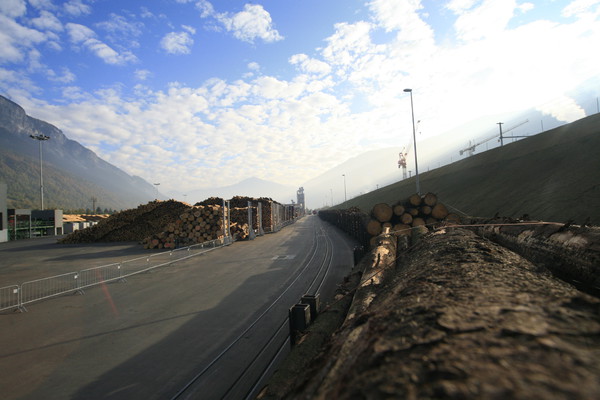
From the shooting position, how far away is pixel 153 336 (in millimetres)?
5531

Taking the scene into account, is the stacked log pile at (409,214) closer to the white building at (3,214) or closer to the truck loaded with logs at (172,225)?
the truck loaded with logs at (172,225)

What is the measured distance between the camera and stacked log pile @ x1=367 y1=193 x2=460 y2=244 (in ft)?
40.1

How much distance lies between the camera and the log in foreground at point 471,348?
1.21 m

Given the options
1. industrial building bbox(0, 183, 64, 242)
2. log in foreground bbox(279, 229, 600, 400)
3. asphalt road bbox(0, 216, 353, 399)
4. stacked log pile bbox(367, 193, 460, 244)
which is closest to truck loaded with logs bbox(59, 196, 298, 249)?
asphalt road bbox(0, 216, 353, 399)

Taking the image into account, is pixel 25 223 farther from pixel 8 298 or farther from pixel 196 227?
pixel 8 298

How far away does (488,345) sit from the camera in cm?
149

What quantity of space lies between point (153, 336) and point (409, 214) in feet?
34.9

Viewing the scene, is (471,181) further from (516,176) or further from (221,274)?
(221,274)

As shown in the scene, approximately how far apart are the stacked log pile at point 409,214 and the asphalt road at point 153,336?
335 cm

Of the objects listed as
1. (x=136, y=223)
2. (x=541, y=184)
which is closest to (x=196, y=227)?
(x=136, y=223)

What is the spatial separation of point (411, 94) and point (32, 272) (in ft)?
96.0

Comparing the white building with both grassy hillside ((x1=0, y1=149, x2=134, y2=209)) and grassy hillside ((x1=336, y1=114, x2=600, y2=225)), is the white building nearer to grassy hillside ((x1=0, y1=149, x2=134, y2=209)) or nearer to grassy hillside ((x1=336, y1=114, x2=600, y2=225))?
grassy hillside ((x1=336, y1=114, x2=600, y2=225))

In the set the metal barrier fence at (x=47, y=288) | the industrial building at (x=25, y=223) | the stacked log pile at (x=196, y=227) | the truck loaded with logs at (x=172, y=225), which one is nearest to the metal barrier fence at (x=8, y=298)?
the metal barrier fence at (x=47, y=288)

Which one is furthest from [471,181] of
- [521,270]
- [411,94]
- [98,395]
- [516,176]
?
[98,395]
